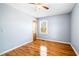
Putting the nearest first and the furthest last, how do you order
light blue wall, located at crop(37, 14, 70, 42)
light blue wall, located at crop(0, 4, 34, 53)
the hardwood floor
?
light blue wall, located at crop(0, 4, 34, 53) < the hardwood floor < light blue wall, located at crop(37, 14, 70, 42)

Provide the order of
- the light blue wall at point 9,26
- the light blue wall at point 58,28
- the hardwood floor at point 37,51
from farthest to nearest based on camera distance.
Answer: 1. the light blue wall at point 58,28
2. the hardwood floor at point 37,51
3. the light blue wall at point 9,26

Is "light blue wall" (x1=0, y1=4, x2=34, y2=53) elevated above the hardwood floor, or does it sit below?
above

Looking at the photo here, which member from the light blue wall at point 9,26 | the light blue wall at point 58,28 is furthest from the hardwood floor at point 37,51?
the light blue wall at point 58,28

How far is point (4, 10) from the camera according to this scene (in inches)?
97.3

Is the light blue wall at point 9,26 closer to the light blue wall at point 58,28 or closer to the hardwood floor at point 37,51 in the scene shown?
the hardwood floor at point 37,51

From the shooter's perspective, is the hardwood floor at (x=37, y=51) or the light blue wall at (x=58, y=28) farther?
the light blue wall at (x=58, y=28)

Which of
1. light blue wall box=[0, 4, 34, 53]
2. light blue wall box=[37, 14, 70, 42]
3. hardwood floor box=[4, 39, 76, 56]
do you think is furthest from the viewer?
light blue wall box=[37, 14, 70, 42]

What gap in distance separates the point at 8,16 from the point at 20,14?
0.80 meters

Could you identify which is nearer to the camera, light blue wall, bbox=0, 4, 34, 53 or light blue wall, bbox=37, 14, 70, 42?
light blue wall, bbox=0, 4, 34, 53

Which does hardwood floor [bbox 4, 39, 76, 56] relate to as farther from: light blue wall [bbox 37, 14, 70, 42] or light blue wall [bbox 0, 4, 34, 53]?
light blue wall [bbox 37, 14, 70, 42]

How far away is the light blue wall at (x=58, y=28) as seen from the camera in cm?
406

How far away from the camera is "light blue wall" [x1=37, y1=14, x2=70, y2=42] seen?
160 inches

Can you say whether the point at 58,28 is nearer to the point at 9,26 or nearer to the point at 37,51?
the point at 37,51

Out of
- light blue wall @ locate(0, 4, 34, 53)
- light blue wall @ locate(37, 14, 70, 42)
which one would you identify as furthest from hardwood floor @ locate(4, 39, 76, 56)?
light blue wall @ locate(37, 14, 70, 42)
